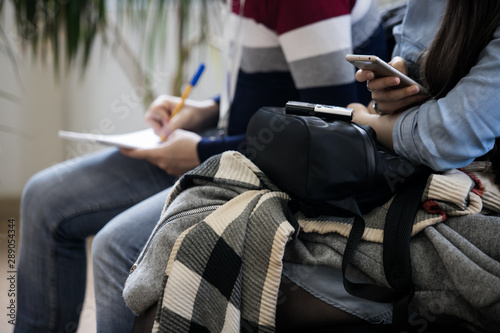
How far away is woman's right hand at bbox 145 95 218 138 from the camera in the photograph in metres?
1.15

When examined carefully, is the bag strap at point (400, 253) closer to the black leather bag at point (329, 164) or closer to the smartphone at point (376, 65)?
the black leather bag at point (329, 164)

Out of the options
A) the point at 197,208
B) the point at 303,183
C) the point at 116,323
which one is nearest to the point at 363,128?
the point at 303,183

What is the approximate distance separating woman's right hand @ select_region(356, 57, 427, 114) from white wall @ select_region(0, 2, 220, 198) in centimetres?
113

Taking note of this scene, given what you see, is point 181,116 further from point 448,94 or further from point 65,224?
point 448,94

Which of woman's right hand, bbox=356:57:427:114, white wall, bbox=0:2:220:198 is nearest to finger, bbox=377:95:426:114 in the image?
woman's right hand, bbox=356:57:427:114

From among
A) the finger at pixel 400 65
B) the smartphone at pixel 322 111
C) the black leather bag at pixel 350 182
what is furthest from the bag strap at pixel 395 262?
the finger at pixel 400 65

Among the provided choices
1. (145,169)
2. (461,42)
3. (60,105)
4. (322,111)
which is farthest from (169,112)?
(60,105)

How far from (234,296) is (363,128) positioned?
0.27 m

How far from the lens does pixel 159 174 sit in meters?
1.08

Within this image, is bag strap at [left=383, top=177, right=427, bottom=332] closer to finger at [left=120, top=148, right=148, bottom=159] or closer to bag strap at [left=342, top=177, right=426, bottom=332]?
bag strap at [left=342, top=177, right=426, bottom=332]

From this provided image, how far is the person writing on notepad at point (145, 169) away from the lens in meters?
0.87

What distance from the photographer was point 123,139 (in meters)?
1.08

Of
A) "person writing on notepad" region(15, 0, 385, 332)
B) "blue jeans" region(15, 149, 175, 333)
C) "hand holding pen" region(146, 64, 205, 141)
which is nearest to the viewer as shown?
"person writing on notepad" region(15, 0, 385, 332)

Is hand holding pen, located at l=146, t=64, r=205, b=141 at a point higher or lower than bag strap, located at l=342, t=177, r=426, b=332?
lower
